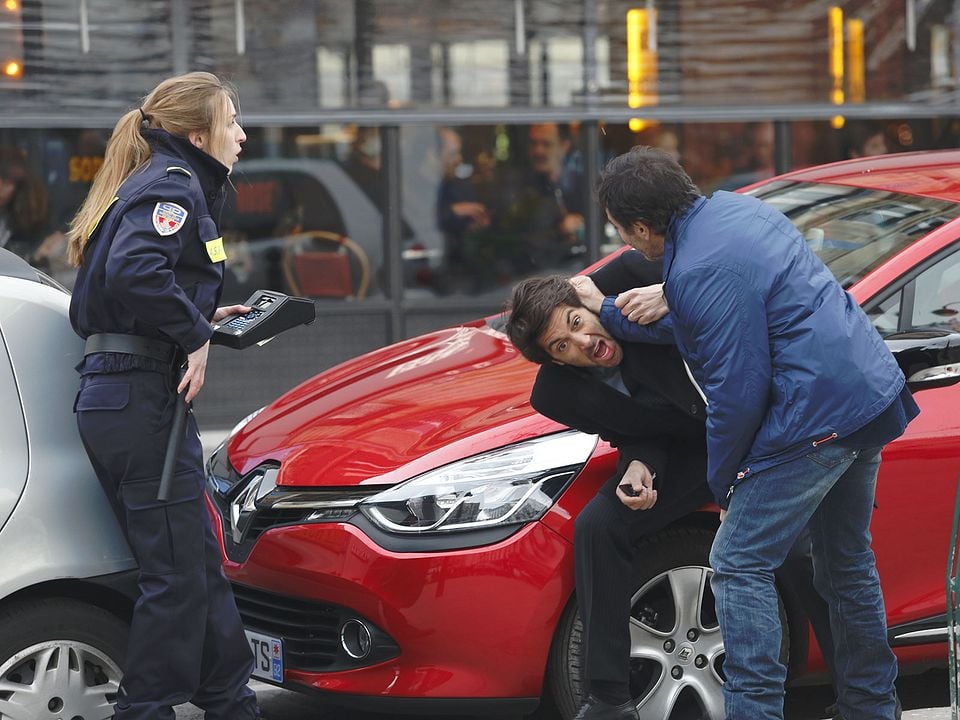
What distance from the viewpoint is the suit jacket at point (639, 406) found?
392 centimetres

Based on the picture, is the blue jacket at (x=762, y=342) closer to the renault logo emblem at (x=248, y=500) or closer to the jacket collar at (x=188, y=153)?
the jacket collar at (x=188, y=153)

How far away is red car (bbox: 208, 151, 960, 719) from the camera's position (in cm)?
394

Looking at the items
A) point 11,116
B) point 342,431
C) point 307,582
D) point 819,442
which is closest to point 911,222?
point 819,442

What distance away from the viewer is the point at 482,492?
400 cm

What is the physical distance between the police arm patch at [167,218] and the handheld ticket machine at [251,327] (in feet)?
1.05

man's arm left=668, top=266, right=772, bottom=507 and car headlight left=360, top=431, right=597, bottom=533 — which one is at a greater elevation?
man's arm left=668, top=266, right=772, bottom=507

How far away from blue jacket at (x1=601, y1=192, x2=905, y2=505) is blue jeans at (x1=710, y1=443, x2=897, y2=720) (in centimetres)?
8

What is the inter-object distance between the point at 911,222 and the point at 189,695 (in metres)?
2.58

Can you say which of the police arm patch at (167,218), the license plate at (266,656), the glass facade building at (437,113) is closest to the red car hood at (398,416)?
the license plate at (266,656)

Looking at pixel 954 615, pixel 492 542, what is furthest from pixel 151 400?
pixel 954 615

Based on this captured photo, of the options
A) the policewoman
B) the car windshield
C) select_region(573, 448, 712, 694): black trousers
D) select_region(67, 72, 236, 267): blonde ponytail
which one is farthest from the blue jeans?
select_region(67, 72, 236, 267): blonde ponytail

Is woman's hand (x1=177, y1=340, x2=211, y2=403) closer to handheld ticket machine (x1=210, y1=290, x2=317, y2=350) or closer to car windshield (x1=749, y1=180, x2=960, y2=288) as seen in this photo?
Result: handheld ticket machine (x1=210, y1=290, x2=317, y2=350)

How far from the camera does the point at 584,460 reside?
13.3ft

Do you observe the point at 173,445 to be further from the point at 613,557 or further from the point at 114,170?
the point at 613,557
